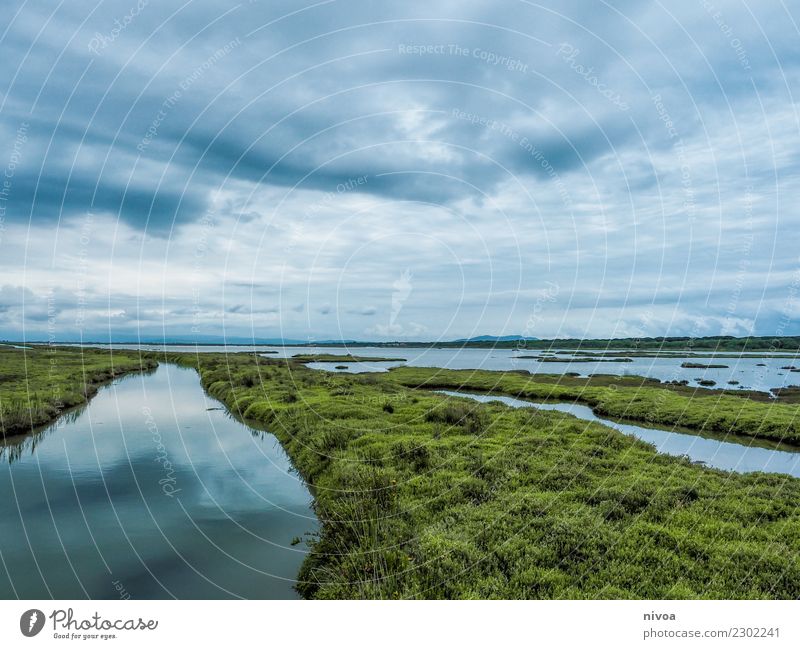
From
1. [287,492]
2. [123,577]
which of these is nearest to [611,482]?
[287,492]

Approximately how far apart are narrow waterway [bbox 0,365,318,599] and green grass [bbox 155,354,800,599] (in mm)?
1482

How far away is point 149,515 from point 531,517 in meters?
12.9

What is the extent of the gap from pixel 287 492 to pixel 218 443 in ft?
33.1

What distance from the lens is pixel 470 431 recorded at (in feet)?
80.0

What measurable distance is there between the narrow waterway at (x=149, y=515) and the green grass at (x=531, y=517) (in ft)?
4.86

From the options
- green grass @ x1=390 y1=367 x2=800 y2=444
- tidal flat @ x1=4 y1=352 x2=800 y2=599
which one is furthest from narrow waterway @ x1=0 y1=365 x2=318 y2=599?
green grass @ x1=390 y1=367 x2=800 y2=444

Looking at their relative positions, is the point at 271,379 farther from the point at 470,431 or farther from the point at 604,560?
the point at 604,560

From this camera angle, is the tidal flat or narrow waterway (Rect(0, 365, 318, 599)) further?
narrow waterway (Rect(0, 365, 318, 599))

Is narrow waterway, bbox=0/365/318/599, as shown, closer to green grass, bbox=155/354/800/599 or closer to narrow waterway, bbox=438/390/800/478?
green grass, bbox=155/354/800/599
